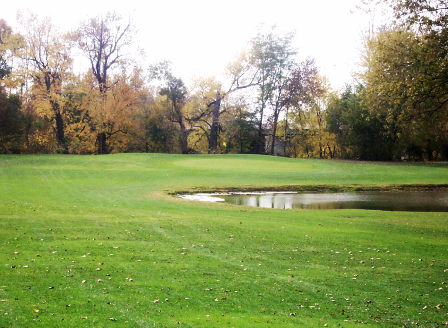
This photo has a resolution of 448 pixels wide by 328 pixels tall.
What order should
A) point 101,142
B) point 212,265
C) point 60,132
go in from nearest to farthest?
point 212,265, point 60,132, point 101,142

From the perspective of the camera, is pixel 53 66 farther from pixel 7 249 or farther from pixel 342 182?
pixel 7 249

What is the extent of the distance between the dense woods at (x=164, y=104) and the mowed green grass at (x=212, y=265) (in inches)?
1151

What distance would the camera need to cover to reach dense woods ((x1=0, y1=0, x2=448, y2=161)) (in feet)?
152

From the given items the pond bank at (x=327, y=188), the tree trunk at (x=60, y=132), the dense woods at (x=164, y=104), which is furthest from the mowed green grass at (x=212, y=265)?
the tree trunk at (x=60, y=132)

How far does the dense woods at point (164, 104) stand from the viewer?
152 feet

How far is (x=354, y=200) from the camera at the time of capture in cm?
2239

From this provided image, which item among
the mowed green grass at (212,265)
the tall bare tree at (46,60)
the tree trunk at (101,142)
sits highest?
the tall bare tree at (46,60)

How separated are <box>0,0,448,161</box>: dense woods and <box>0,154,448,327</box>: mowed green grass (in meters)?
29.2

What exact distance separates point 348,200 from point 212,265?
15.2 m

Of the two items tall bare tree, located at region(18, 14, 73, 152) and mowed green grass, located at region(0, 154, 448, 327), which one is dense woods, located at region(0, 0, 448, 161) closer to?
tall bare tree, located at region(18, 14, 73, 152)

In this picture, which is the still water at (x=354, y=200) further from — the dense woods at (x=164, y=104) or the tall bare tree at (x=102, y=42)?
the tall bare tree at (x=102, y=42)

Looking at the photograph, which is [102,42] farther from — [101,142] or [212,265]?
[212,265]

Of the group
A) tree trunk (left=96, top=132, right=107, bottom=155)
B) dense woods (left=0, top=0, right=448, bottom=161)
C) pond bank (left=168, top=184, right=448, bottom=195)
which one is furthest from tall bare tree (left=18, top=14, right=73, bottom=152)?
pond bank (left=168, top=184, right=448, bottom=195)

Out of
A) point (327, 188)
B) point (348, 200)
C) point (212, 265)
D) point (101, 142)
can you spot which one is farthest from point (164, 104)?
point (212, 265)
